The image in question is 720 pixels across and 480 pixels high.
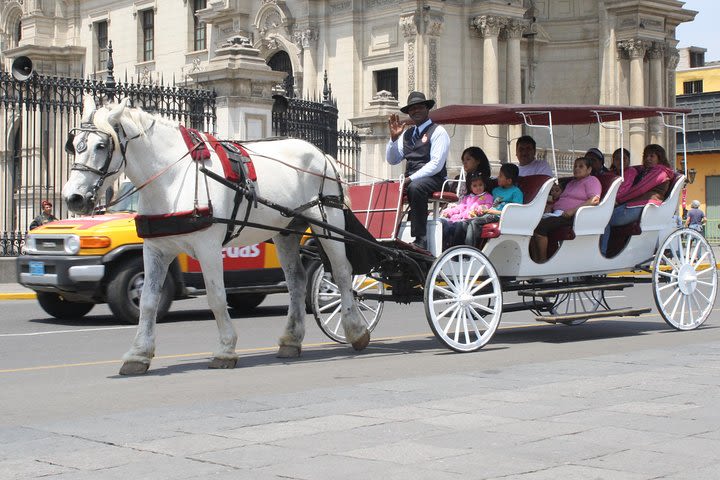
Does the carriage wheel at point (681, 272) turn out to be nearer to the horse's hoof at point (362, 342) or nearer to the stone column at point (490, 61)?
the horse's hoof at point (362, 342)

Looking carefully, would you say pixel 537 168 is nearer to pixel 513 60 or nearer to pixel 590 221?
pixel 590 221

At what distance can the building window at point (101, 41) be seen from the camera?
164 ft

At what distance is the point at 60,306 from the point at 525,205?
7.33 meters

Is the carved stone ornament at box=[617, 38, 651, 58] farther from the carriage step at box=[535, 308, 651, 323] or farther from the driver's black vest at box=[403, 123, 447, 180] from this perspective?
the driver's black vest at box=[403, 123, 447, 180]

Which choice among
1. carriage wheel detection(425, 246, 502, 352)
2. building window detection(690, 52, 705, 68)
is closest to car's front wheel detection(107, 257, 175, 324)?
carriage wheel detection(425, 246, 502, 352)

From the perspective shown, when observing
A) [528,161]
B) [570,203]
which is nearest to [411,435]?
[570,203]

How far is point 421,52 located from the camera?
117 feet

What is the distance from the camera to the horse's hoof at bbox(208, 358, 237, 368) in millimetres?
9586

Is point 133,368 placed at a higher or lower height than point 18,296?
lower

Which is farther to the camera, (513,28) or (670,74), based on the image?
(670,74)

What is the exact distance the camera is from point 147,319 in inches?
367

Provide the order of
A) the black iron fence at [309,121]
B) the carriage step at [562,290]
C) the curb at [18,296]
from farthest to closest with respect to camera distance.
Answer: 1. the black iron fence at [309,121]
2. the curb at [18,296]
3. the carriage step at [562,290]

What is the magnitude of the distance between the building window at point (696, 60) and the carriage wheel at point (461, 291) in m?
57.6

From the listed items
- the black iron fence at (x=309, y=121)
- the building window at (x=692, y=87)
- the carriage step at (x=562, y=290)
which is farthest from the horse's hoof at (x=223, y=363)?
the building window at (x=692, y=87)
